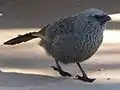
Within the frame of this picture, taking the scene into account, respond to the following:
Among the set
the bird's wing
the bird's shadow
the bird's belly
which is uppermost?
the bird's wing

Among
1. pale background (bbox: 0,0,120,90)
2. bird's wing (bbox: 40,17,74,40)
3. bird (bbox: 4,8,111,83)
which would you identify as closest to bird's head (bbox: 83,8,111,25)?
bird (bbox: 4,8,111,83)

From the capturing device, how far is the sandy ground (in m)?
5.40

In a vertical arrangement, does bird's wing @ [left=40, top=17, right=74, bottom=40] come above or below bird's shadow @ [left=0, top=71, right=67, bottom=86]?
above

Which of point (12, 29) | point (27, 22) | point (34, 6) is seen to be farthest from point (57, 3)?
point (12, 29)

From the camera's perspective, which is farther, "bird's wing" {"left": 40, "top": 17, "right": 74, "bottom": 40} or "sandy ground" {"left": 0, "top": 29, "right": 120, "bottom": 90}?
"bird's wing" {"left": 40, "top": 17, "right": 74, "bottom": 40}

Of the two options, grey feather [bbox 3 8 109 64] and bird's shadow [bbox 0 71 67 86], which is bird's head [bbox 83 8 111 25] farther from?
bird's shadow [bbox 0 71 67 86]

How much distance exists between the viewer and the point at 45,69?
626 cm

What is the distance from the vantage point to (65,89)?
A: 17.3ft

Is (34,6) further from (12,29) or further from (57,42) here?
(57,42)

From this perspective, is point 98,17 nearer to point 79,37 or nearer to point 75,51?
point 79,37

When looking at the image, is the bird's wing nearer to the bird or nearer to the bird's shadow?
the bird

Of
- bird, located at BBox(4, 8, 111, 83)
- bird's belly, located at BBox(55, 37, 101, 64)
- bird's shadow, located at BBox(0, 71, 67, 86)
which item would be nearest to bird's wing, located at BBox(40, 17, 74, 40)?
bird, located at BBox(4, 8, 111, 83)

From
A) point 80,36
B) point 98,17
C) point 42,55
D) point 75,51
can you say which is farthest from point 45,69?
point 98,17

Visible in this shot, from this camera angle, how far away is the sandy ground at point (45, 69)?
5.40 meters
